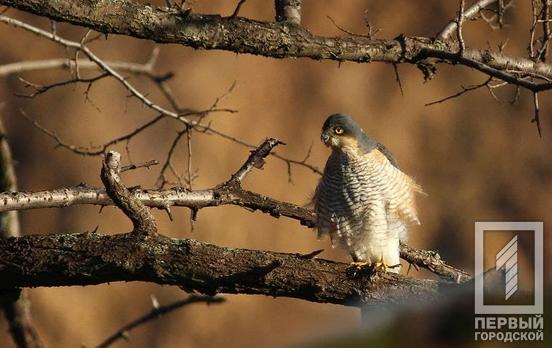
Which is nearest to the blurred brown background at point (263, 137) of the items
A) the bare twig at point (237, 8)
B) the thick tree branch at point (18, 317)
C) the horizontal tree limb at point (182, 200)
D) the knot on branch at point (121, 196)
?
the thick tree branch at point (18, 317)

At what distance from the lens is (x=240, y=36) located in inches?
140

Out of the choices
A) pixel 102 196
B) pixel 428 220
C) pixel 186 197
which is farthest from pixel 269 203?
pixel 428 220

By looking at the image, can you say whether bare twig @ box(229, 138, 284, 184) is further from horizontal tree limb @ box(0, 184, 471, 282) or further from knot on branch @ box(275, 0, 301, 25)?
knot on branch @ box(275, 0, 301, 25)

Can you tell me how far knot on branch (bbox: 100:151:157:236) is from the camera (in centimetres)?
288

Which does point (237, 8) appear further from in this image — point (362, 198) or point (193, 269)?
point (362, 198)

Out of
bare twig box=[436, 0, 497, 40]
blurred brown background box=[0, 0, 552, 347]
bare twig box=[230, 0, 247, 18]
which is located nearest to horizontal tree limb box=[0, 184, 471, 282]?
bare twig box=[230, 0, 247, 18]

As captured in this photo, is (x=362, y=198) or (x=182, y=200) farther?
(x=362, y=198)

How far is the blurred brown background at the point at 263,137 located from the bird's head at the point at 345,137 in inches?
192

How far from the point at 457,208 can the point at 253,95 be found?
8.05 feet

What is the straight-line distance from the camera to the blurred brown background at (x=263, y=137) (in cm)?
974

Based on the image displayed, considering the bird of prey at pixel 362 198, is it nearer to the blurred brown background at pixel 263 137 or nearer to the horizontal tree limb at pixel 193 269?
the horizontal tree limb at pixel 193 269

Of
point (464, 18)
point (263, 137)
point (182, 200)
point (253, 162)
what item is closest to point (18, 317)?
point (182, 200)

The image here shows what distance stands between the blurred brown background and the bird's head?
4.87 metres

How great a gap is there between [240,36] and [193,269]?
3.03 ft
